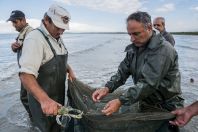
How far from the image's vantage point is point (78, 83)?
493 centimetres

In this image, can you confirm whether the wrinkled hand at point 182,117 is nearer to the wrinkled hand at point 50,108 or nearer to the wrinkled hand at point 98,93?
the wrinkled hand at point 98,93

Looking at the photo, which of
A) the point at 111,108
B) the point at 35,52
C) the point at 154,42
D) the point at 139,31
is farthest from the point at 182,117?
the point at 35,52

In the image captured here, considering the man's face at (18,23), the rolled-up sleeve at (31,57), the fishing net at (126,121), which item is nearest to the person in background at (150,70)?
the fishing net at (126,121)

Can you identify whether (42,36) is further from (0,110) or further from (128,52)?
(0,110)

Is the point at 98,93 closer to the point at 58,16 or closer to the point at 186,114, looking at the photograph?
the point at 58,16

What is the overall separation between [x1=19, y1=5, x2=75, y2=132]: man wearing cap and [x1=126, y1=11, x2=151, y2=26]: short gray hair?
0.93m

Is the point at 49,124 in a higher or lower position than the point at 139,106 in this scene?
lower

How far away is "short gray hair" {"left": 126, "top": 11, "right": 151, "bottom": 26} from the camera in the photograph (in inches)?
147

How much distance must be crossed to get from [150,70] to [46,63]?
138 centimetres

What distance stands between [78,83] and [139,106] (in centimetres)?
119

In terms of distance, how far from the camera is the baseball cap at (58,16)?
408 cm

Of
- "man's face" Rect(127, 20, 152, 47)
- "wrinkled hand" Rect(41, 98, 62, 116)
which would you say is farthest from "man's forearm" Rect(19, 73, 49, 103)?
"man's face" Rect(127, 20, 152, 47)

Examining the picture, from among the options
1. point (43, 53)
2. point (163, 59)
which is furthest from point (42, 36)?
point (163, 59)

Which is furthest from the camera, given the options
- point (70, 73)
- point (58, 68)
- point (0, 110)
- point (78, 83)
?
point (0, 110)
